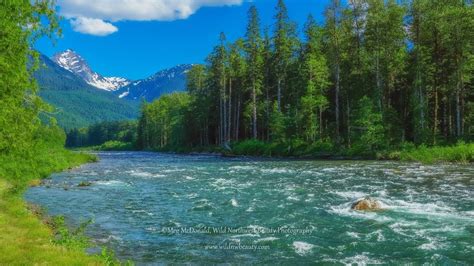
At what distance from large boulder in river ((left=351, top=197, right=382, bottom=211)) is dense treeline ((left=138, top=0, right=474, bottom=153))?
30.7 m

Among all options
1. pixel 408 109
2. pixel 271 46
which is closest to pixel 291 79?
pixel 271 46

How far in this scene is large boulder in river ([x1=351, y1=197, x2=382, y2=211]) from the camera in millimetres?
19141

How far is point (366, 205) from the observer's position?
19219mm

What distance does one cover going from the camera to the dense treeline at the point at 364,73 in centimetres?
4969

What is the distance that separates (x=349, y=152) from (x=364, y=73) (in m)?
13.5

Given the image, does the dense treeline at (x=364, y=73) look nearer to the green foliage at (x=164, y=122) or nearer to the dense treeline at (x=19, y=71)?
the green foliage at (x=164, y=122)

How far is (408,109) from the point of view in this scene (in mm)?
61406

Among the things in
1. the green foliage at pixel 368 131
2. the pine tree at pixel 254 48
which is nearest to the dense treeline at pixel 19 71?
the green foliage at pixel 368 131

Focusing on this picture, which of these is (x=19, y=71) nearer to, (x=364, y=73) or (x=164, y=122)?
(x=364, y=73)

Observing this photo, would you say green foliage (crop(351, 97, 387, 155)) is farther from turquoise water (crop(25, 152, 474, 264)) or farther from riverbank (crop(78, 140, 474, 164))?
turquoise water (crop(25, 152, 474, 264))

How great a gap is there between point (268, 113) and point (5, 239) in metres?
63.0

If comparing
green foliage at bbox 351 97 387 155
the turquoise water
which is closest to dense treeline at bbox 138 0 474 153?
green foliage at bbox 351 97 387 155

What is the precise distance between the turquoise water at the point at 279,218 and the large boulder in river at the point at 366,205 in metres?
0.52

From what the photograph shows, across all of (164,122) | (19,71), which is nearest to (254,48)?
(164,122)
